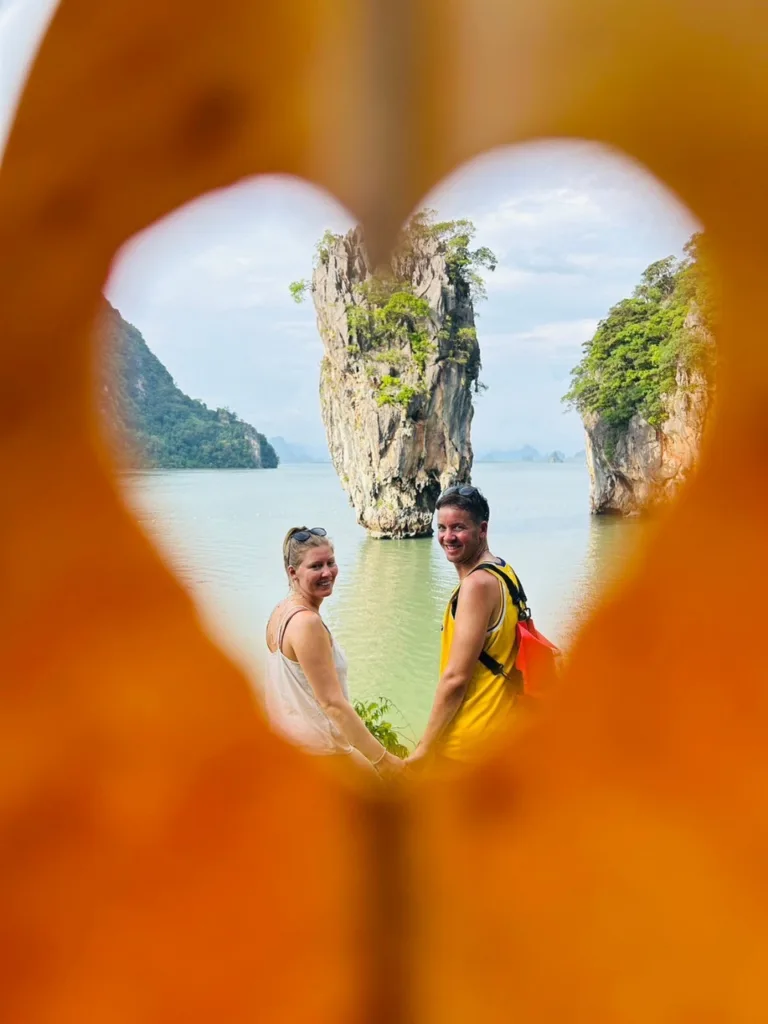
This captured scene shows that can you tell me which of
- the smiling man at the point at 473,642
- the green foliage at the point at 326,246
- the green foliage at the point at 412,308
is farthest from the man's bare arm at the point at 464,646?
the green foliage at the point at 326,246

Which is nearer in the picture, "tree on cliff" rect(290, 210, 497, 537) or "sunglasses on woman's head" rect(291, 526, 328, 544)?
"tree on cliff" rect(290, 210, 497, 537)

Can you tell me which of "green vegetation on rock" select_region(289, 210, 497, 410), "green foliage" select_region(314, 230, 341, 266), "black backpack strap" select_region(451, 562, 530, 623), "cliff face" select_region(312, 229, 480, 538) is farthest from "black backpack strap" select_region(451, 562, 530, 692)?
"green foliage" select_region(314, 230, 341, 266)

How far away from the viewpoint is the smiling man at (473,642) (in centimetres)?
80

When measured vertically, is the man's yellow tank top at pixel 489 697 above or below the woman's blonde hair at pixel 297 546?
below

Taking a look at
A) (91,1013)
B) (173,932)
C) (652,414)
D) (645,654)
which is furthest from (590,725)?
(91,1013)

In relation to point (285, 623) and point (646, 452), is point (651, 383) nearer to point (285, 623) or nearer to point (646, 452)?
point (646, 452)

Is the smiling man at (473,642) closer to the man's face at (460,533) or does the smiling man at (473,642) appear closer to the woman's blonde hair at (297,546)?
the man's face at (460,533)

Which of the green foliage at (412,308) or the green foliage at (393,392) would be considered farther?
the green foliage at (393,392)

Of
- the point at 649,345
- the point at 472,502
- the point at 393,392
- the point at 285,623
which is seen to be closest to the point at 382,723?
the point at 285,623

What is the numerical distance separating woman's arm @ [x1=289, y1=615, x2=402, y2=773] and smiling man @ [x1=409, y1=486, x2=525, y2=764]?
8 cm

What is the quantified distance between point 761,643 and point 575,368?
1.12 feet

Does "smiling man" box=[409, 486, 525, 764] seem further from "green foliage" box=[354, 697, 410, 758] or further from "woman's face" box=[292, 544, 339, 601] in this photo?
"woman's face" box=[292, 544, 339, 601]

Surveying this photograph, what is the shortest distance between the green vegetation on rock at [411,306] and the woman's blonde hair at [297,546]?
0.19m

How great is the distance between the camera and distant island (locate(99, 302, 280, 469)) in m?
0.80
